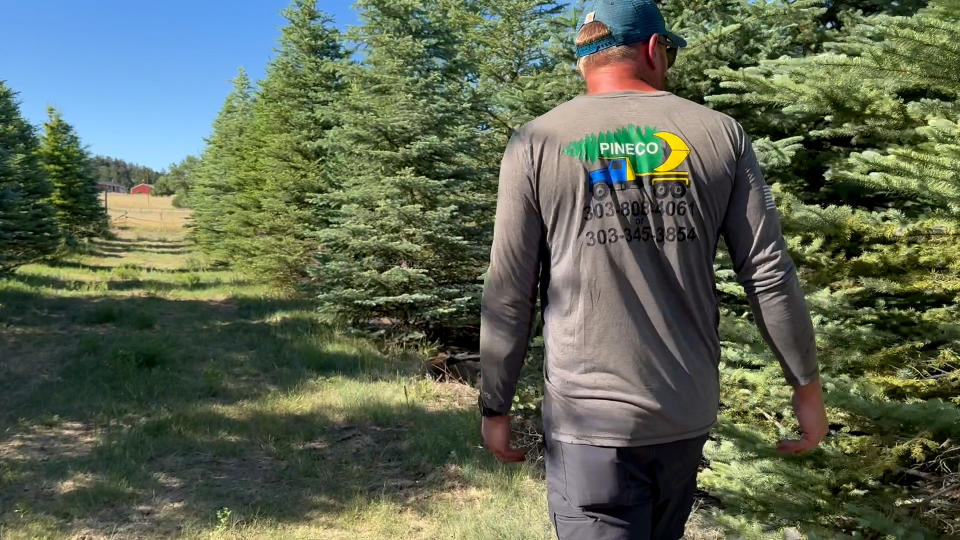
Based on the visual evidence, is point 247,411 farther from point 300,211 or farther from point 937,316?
point 300,211

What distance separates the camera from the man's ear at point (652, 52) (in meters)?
1.70

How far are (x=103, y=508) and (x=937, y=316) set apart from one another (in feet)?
17.2

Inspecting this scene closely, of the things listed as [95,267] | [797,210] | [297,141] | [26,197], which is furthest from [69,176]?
[797,210]

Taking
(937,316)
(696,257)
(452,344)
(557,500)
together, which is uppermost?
(696,257)

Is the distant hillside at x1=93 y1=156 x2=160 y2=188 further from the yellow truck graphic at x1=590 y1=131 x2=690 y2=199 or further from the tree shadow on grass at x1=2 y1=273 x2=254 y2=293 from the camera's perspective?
the yellow truck graphic at x1=590 y1=131 x2=690 y2=199

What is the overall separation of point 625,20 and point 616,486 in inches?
47.1

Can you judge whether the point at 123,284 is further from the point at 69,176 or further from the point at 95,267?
the point at 69,176

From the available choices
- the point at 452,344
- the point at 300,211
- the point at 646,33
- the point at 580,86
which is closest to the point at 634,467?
the point at 646,33

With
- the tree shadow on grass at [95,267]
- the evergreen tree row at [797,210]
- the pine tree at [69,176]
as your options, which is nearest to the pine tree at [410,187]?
the evergreen tree row at [797,210]

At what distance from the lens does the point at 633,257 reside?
61.7 inches

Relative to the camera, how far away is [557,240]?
5.34 ft

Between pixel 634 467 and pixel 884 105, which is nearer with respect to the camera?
pixel 634 467

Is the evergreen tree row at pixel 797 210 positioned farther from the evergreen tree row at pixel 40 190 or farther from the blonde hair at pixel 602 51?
the evergreen tree row at pixel 40 190

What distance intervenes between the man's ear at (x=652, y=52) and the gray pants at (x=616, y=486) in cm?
101
